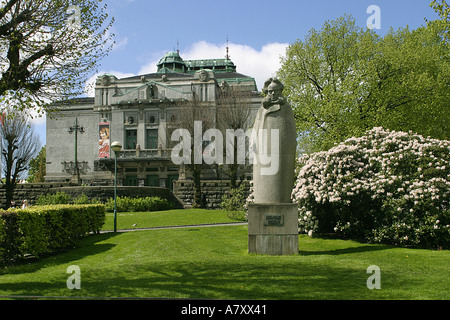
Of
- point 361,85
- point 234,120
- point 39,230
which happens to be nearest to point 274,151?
point 39,230

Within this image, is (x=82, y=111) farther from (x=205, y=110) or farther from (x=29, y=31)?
(x=29, y=31)

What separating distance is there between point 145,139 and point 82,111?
1098 centimetres

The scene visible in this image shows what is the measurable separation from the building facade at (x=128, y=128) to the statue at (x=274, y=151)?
1364 inches

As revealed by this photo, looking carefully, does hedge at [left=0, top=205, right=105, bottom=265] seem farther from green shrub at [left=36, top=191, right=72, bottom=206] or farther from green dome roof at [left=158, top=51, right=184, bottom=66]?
green dome roof at [left=158, top=51, right=184, bottom=66]

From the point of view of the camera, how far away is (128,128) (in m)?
51.1

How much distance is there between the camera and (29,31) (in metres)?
10.2

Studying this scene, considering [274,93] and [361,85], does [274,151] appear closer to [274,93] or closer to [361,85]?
[274,93]

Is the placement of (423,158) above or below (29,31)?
below

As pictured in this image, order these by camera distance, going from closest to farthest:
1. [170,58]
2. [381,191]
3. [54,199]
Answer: [381,191] → [54,199] → [170,58]

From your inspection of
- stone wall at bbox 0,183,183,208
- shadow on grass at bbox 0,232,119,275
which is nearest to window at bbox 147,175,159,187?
stone wall at bbox 0,183,183,208

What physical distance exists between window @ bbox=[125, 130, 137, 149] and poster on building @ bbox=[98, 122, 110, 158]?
8.19 feet

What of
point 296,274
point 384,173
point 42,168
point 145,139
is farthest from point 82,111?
point 296,274

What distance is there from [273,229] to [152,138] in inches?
1648

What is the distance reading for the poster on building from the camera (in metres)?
50.0
